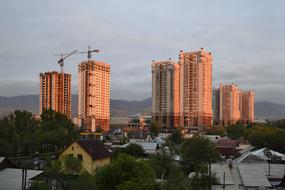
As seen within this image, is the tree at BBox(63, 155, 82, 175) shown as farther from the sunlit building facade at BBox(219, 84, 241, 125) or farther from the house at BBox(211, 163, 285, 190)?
the sunlit building facade at BBox(219, 84, 241, 125)

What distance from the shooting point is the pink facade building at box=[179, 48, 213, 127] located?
402 feet

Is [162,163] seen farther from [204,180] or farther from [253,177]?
[253,177]

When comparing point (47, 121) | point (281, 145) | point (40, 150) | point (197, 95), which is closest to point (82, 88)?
point (197, 95)

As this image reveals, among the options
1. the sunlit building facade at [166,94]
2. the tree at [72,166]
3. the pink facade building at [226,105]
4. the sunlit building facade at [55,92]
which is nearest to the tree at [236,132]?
the sunlit building facade at [166,94]

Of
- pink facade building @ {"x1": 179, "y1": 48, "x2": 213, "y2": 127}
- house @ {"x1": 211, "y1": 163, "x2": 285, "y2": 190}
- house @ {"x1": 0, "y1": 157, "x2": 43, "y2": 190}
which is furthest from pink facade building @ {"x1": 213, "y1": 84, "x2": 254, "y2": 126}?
house @ {"x1": 0, "y1": 157, "x2": 43, "y2": 190}

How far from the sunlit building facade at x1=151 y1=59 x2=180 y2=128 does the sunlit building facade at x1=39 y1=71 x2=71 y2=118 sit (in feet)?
106

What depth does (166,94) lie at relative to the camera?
12950 cm

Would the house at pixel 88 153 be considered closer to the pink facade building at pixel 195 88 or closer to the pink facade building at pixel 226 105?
the pink facade building at pixel 195 88

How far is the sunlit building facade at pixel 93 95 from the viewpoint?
128 m

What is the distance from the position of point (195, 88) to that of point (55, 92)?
49.6 m

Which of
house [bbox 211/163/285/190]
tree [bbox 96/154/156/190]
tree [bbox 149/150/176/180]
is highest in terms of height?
tree [bbox 96/154/156/190]

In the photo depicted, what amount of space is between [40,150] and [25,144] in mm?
4046

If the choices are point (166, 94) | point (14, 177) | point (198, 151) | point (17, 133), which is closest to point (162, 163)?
point (198, 151)

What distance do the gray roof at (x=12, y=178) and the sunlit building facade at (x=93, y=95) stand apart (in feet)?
315
